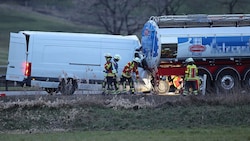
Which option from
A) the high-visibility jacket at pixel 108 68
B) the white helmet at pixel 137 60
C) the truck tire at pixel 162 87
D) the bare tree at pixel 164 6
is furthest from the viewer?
the bare tree at pixel 164 6

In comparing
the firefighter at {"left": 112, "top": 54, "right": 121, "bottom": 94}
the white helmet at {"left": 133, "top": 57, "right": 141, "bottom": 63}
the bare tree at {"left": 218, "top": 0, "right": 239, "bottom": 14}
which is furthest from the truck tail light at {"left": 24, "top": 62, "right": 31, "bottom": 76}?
the bare tree at {"left": 218, "top": 0, "right": 239, "bottom": 14}

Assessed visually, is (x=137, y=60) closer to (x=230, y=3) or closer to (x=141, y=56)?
(x=141, y=56)

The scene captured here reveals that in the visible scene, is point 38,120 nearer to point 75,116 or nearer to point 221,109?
point 75,116

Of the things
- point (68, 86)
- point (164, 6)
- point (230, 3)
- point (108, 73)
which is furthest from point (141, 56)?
point (230, 3)

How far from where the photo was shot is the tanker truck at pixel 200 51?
25281 mm

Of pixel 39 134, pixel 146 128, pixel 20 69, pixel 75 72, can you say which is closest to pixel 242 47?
pixel 75 72

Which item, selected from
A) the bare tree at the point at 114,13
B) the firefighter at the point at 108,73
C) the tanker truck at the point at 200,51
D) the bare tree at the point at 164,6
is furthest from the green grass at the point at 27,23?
the firefighter at the point at 108,73

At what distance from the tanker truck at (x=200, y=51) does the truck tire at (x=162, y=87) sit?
0.04m

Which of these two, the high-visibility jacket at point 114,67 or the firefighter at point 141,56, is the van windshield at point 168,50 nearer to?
A: the firefighter at point 141,56

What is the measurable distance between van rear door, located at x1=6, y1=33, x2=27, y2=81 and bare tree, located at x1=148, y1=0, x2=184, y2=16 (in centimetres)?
2493

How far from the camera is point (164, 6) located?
49.7 m

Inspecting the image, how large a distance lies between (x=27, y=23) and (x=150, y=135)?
67219mm

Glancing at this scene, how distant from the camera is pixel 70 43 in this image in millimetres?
25562

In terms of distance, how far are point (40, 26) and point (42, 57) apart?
5233 cm
